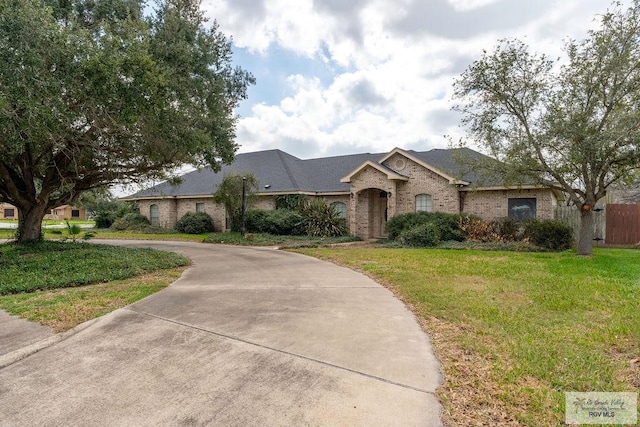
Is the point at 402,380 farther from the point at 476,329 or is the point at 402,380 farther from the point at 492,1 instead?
the point at 492,1

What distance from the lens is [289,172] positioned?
23953 millimetres

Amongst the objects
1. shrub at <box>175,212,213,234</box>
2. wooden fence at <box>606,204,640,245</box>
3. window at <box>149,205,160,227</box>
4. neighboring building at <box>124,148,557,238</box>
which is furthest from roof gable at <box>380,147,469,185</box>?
window at <box>149,205,160,227</box>

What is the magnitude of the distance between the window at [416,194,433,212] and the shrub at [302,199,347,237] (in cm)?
421

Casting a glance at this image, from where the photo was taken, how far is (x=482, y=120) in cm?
1358

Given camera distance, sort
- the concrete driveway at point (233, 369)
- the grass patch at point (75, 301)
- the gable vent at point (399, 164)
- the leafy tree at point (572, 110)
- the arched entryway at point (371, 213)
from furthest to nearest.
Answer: the arched entryway at point (371, 213) → the gable vent at point (399, 164) → the leafy tree at point (572, 110) → the grass patch at point (75, 301) → the concrete driveway at point (233, 369)

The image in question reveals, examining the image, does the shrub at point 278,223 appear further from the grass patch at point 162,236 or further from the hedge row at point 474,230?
the hedge row at point 474,230

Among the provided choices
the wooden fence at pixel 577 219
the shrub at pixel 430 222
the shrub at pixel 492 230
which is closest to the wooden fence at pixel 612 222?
the wooden fence at pixel 577 219

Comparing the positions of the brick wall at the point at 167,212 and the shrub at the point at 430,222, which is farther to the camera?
the brick wall at the point at 167,212

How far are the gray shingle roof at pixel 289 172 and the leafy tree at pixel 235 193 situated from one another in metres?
0.77

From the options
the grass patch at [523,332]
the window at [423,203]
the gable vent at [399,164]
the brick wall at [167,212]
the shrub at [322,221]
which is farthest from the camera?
the brick wall at [167,212]

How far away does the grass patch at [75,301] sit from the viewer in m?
5.20

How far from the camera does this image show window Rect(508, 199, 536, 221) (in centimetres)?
1709

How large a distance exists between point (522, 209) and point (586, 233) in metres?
4.55

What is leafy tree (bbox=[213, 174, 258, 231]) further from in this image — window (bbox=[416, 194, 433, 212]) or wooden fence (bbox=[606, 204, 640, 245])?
wooden fence (bbox=[606, 204, 640, 245])
